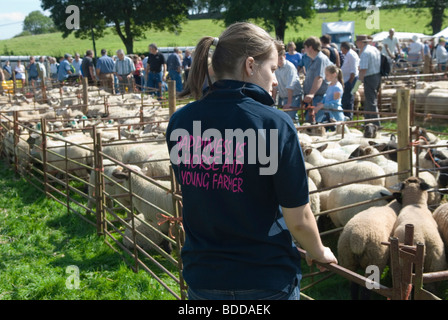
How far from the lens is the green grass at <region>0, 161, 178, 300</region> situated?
464cm

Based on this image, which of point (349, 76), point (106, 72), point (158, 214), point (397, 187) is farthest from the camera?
point (106, 72)

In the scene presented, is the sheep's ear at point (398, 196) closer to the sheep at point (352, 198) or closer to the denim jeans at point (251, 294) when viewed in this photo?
the sheep at point (352, 198)

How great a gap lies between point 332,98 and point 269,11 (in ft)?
Result: 93.7

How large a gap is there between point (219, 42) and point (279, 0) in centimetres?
3663

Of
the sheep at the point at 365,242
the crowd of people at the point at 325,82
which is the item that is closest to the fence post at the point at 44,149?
the crowd of people at the point at 325,82

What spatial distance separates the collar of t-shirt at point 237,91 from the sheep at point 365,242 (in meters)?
2.82

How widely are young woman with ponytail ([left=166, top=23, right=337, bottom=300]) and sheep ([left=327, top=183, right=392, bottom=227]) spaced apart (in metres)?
3.63

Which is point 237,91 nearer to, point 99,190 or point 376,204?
point 376,204

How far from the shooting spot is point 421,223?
431 centimetres

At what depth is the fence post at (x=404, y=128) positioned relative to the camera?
500 cm

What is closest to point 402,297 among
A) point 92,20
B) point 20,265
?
point 20,265

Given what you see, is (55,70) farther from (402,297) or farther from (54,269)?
(402,297)

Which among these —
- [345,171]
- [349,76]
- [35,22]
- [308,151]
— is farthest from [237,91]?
[35,22]

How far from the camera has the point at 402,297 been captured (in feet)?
6.47
